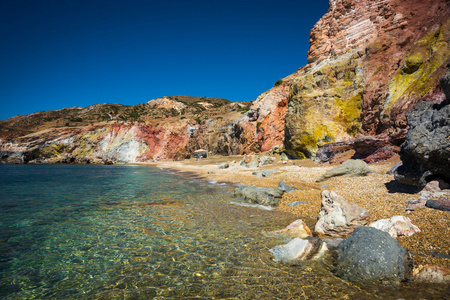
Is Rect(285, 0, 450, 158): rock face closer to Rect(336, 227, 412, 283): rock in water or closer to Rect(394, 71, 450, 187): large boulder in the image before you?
Rect(394, 71, 450, 187): large boulder

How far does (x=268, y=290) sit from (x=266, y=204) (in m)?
5.75

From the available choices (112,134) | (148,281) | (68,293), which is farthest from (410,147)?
(112,134)

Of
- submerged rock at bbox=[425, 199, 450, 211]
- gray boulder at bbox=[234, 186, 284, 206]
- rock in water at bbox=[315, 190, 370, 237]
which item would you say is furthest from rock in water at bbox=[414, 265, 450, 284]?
gray boulder at bbox=[234, 186, 284, 206]

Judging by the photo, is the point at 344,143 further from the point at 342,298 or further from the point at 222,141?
the point at 222,141

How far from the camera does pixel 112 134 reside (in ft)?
208

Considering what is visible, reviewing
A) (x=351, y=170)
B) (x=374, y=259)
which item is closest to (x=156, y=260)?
(x=374, y=259)

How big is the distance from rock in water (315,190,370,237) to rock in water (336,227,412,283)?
1.44 meters

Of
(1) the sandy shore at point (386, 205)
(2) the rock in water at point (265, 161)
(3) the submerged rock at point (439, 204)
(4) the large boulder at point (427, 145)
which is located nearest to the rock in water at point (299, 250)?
(1) the sandy shore at point (386, 205)

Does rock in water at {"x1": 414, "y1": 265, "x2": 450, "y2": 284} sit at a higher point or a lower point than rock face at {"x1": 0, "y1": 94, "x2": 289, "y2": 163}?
A: lower

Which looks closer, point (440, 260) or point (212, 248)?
point (440, 260)

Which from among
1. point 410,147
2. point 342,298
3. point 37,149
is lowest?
point 342,298

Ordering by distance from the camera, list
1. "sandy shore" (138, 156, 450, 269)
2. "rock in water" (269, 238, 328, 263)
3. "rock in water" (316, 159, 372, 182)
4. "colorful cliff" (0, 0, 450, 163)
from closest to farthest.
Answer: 1. "sandy shore" (138, 156, 450, 269)
2. "rock in water" (269, 238, 328, 263)
3. "rock in water" (316, 159, 372, 182)
4. "colorful cliff" (0, 0, 450, 163)

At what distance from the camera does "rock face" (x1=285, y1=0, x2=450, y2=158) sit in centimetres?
1346

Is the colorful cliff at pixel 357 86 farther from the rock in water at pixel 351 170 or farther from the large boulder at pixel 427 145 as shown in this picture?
the large boulder at pixel 427 145
